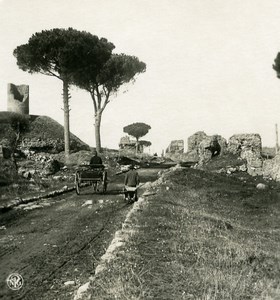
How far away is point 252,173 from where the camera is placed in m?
21.6

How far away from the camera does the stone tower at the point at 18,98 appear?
51.2 metres

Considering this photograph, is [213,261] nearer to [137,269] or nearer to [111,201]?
[137,269]

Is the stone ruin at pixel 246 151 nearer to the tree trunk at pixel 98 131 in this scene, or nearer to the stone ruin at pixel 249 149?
the stone ruin at pixel 249 149

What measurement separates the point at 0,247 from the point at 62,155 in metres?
27.2

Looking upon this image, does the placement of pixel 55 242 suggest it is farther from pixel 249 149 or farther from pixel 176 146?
pixel 176 146

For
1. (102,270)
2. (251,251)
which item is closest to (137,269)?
(102,270)

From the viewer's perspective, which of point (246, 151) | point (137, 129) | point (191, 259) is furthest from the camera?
point (137, 129)

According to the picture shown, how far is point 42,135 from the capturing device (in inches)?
1761

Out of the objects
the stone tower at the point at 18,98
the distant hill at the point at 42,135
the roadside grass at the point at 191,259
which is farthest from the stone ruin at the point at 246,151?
the stone tower at the point at 18,98

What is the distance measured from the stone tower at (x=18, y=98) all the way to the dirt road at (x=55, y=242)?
1557 inches

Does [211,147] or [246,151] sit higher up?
[211,147]

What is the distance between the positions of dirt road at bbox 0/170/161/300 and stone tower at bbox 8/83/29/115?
3954 centimetres

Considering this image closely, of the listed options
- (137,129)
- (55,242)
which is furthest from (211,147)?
(137,129)

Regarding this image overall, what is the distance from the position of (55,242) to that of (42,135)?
37.6 meters
